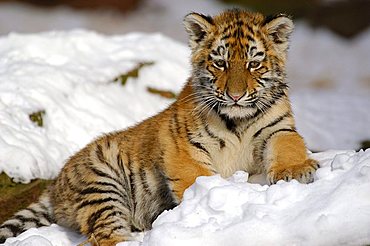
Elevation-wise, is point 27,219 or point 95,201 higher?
point 95,201

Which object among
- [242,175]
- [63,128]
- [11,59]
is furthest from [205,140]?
[11,59]

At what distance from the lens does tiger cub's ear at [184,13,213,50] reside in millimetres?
5684

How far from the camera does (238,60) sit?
544 cm

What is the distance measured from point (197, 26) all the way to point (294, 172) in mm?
1178

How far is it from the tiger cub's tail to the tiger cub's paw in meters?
1.53

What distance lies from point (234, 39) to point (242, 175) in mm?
862

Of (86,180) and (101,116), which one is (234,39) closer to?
(86,180)

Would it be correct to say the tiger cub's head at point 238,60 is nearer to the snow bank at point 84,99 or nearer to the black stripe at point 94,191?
the black stripe at point 94,191

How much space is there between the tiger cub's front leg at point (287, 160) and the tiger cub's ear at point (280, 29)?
1.80 ft

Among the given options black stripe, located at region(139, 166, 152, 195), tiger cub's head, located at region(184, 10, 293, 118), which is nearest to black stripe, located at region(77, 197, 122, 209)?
black stripe, located at region(139, 166, 152, 195)

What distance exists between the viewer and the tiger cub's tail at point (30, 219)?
5754mm

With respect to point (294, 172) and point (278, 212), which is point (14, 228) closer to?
point (294, 172)

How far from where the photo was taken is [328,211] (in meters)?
4.37

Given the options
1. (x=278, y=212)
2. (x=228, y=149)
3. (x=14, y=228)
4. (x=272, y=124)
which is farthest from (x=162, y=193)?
(x=278, y=212)
